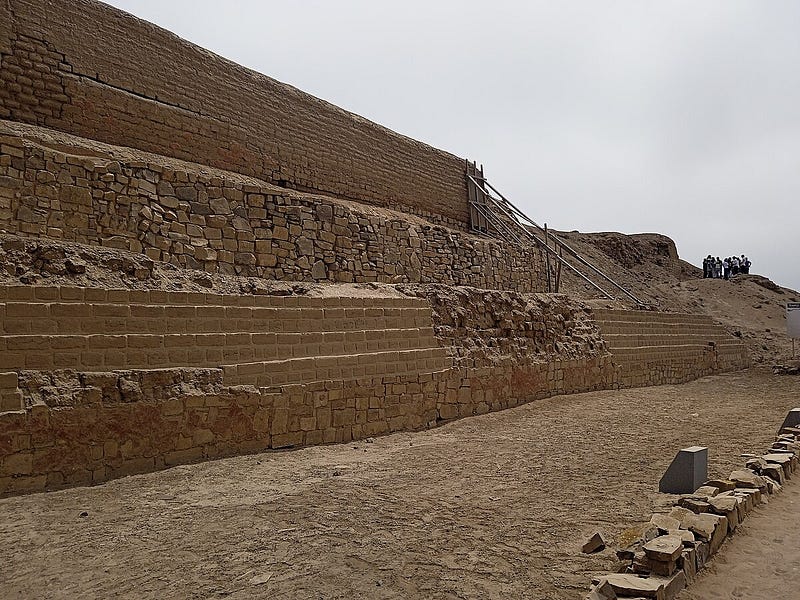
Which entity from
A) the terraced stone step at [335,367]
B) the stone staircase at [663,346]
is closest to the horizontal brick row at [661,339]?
the stone staircase at [663,346]

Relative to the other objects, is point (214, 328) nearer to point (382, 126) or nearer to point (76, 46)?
point (76, 46)

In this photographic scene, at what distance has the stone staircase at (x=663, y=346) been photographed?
15.6 m

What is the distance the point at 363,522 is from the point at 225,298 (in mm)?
3780

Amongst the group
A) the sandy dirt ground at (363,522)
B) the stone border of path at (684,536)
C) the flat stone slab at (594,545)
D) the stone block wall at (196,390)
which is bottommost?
the sandy dirt ground at (363,522)

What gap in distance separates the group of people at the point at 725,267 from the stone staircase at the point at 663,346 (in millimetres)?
17385

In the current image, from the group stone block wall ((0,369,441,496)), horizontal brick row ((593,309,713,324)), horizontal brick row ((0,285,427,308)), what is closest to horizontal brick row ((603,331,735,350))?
horizontal brick row ((593,309,713,324))

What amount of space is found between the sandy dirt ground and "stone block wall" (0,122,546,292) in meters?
4.08

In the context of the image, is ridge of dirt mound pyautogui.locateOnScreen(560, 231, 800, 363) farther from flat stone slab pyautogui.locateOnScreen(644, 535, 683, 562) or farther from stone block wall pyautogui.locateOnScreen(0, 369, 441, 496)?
flat stone slab pyautogui.locateOnScreen(644, 535, 683, 562)

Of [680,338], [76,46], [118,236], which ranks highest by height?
[76,46]

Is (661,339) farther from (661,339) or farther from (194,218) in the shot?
(194,218)

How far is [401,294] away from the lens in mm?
10953

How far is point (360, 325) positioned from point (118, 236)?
383cm

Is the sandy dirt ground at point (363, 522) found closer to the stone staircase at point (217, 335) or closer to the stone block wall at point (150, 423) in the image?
the stone block wall at point (150, 423)

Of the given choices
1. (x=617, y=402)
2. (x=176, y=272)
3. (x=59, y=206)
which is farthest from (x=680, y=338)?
(x=59, y=206)
